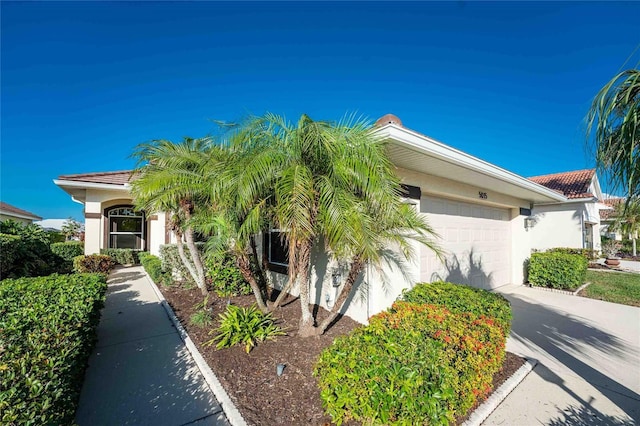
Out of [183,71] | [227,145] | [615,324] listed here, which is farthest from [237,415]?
[183,71]

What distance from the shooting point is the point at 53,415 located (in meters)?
1.81

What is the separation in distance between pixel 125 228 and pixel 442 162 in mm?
14849

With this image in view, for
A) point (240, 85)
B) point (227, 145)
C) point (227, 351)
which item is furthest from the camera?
point (240, 85)

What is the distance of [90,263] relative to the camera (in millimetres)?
9953

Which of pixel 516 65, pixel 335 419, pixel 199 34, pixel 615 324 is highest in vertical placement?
pixel 199 34

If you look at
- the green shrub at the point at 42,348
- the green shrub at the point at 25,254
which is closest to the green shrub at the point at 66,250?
the green shrub at the point at 25,254

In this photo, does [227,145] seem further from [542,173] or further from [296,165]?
[542,173]

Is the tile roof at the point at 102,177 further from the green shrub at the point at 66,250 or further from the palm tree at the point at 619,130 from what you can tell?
the palm tree at the point at 619,130

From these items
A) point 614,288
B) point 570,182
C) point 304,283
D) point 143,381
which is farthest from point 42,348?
point 570,182

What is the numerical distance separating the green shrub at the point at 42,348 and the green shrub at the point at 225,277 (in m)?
2.95

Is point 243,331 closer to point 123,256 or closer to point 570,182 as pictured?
point 123,256

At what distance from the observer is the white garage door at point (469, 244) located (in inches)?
248

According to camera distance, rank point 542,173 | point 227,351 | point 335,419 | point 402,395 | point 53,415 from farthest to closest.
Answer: point 542,173 → point 227,351 → point 335,419 → point 402,395 → point 53,415

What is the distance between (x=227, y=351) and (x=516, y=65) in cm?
1147
